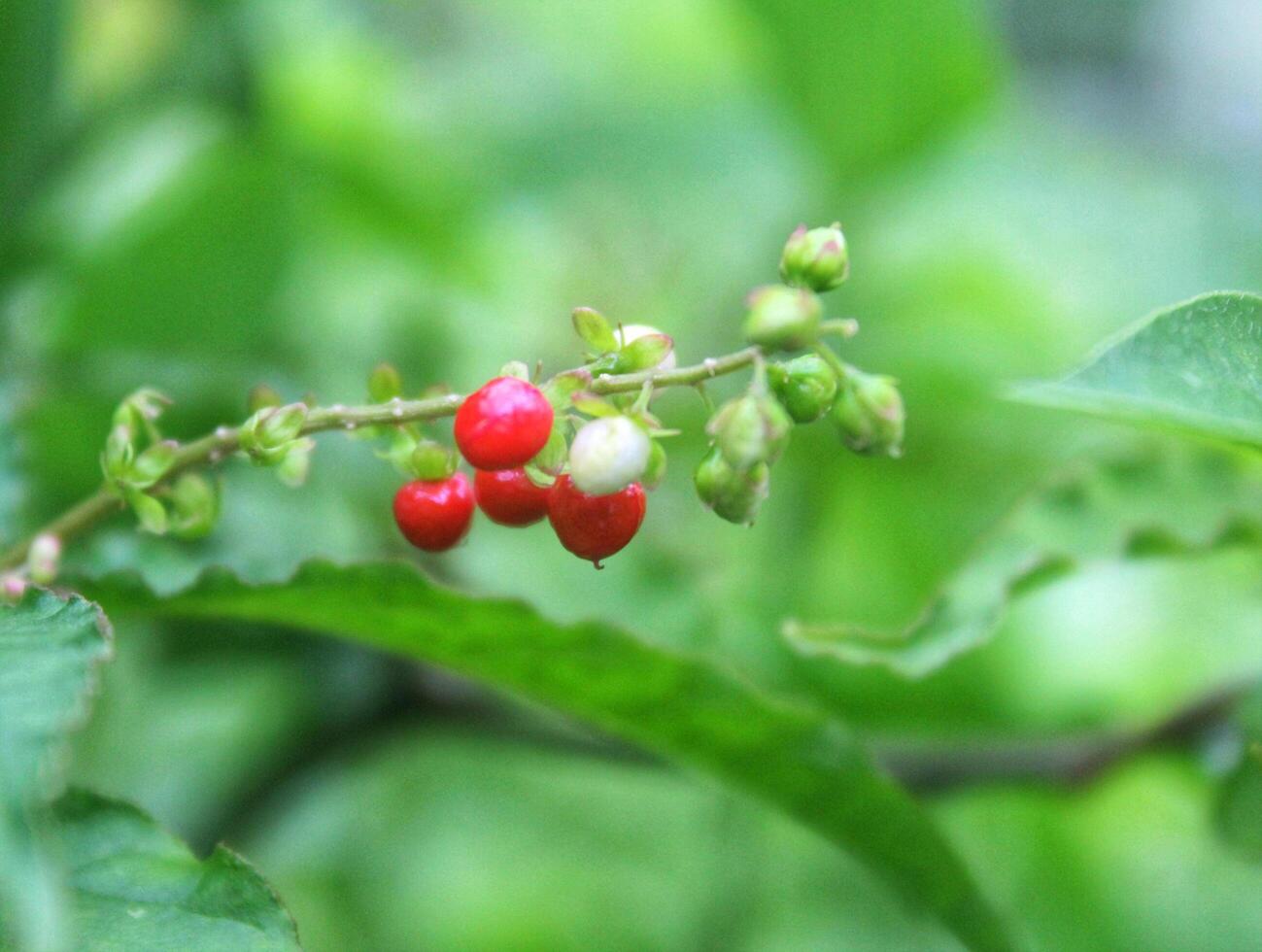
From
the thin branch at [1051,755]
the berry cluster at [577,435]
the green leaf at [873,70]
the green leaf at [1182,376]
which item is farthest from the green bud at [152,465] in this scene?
the green leaf at [873,70]

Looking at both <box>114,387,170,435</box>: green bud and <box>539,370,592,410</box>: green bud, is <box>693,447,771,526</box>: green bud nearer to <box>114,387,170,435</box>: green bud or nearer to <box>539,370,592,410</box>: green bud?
<box>539,370,592,410</box>: green bud

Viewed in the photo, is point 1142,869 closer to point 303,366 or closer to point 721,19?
point 303,366

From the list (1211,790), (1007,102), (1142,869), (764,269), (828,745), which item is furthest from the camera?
(1007,102)

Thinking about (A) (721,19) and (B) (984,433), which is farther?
(A) (721,19)

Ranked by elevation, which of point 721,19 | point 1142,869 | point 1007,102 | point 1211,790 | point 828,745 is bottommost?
point 1142,869

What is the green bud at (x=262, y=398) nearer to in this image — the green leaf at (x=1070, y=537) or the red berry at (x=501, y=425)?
the red berry at (x=501, y=425)

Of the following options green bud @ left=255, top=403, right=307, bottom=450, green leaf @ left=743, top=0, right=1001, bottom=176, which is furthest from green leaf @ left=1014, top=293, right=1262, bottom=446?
green leaf @ left=743, top=0, right=1001, bottom=176

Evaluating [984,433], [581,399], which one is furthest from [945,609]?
[984,433]
